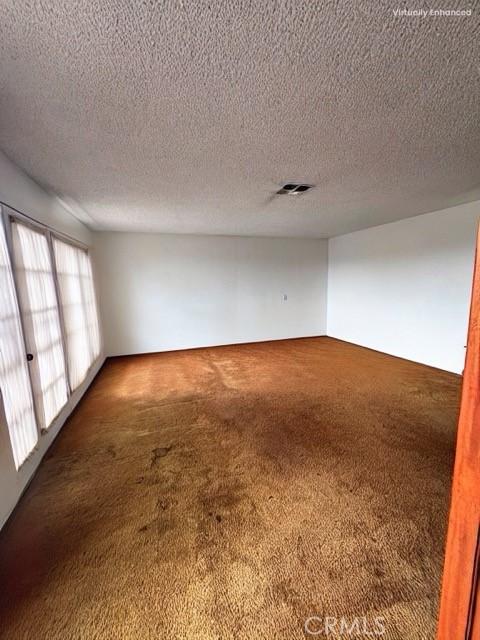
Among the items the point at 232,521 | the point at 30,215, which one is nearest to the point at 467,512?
the point at 232,521

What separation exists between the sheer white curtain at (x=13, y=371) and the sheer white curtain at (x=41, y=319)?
14cm

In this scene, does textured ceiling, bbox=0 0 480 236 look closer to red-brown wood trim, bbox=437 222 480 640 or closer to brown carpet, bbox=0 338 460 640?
red-brown wood trim, bbox=437 222 480 640

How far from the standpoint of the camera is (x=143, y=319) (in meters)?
5.16

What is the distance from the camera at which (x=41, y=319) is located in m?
2.26

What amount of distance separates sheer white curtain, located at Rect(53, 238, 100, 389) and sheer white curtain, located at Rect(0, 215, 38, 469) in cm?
100

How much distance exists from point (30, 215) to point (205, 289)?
343cm

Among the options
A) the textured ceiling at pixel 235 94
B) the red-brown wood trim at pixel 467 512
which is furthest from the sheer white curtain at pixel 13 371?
the red-brown wood trim at pixel 467 512

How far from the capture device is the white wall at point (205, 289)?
16.3 feet

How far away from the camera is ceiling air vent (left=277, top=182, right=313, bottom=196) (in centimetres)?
262

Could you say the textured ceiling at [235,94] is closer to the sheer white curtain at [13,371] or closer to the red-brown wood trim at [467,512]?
the sheer white curtain at [13,371]
